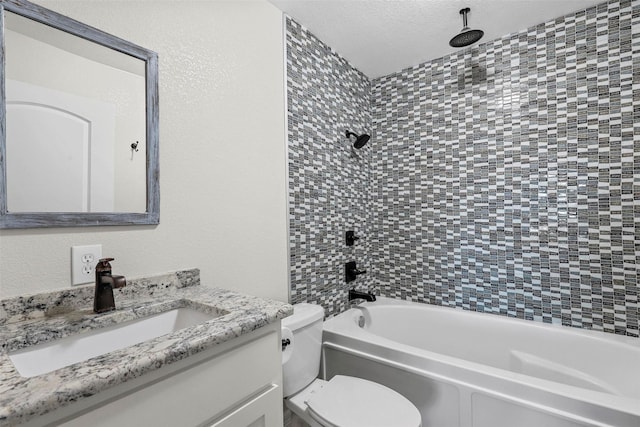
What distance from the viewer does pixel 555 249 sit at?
180cm

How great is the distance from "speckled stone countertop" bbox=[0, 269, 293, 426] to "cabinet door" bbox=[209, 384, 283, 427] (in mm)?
200

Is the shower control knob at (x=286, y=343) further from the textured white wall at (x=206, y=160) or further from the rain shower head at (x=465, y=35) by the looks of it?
the rain shower head at (x=465, y=35)

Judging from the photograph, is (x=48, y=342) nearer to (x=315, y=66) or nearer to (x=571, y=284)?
(x=315, y=66)

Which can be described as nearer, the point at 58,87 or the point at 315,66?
the point at 58,87

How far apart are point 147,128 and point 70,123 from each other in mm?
217

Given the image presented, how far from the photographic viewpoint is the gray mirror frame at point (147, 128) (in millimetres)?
808

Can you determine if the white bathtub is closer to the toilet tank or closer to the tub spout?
the tub spout

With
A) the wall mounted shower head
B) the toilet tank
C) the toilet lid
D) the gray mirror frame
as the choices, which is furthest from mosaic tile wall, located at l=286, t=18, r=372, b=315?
the gray mirror frame

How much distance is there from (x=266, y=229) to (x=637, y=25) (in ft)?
7.33

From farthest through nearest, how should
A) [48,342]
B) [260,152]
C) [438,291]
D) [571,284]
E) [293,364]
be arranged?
[438,291] → [571,284] → [260,152] → [293,364] → [48,342]

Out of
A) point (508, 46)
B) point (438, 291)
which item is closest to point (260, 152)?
point (438, 291)

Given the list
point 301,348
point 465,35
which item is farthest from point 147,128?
point 465,35

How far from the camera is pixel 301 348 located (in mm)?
1438

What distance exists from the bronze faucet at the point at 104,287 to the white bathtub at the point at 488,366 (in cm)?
116
